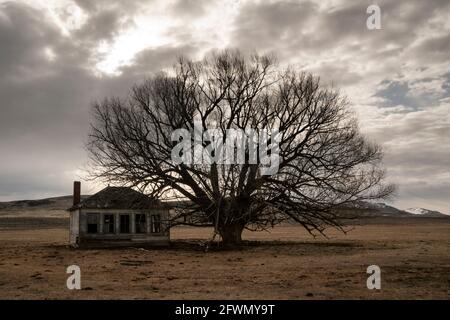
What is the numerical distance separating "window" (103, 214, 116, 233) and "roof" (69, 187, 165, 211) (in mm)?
645

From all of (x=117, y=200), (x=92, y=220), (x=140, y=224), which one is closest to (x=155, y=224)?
(x=140, y=224)

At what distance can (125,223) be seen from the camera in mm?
30703

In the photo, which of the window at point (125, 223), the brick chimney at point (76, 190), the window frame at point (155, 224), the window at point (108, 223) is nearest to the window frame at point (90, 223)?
the window at point (108, 223)

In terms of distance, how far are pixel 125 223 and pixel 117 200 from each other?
153 cm

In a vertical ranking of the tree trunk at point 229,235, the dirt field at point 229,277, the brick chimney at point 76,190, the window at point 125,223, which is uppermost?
the brick chimney at point 76,190

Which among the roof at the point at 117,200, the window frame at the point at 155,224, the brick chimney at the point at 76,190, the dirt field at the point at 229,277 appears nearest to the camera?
the dirt field at the point at 229,277

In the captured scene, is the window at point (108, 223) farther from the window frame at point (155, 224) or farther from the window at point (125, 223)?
the window frame at point (155, 224)

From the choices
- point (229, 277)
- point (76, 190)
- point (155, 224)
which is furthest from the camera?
point (76, 190)

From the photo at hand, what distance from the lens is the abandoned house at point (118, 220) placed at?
29734mm

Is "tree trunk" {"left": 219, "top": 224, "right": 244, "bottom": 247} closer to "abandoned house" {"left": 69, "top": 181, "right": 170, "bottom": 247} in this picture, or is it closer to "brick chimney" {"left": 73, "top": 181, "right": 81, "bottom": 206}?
"abandoned house" {"left": 69, "top": 181, "right": 170, "bottom": 247}

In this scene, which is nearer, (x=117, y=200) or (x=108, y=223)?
(x=108, y=223)

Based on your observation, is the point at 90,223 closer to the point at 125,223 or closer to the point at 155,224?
the point at 125,223

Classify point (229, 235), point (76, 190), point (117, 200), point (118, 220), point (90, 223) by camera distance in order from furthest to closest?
point (76, 190) → point (117, 200) → point (118, 220) → point (90, 223) → point (229, 235)
